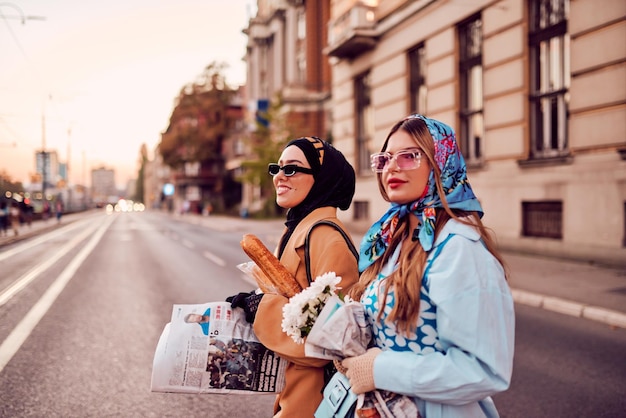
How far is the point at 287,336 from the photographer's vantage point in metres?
2.00

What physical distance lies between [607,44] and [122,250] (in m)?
16.2

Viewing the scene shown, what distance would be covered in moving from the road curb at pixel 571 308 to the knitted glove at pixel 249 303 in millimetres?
6706

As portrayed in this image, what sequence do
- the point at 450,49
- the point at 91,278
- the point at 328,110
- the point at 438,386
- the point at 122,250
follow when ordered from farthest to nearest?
the point at 328,110 < the point at 122,250 < the point at 450,49 < the point at 91,278 < the point at 438,386

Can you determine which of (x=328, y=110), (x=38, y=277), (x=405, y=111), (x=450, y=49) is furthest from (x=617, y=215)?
(x=328, y=110)

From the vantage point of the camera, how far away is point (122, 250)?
61.5 feet

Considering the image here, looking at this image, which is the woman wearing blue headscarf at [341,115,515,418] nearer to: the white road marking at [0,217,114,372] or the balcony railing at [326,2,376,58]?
the white road marking at [0,217,114,372]

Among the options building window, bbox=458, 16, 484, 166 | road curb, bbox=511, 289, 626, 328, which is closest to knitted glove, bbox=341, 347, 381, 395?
road curb, bbox=511, 289, 626, 328

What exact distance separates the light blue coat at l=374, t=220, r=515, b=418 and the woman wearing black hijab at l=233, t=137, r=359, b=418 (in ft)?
1.69

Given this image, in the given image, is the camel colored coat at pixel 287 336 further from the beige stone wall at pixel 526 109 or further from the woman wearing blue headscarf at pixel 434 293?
the beige stone wall at pixel 526 109

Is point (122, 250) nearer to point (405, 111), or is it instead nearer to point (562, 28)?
point (405, 111)

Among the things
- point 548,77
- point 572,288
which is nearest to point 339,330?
point 572,288

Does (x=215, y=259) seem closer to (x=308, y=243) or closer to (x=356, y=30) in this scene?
(x=356, y=30)

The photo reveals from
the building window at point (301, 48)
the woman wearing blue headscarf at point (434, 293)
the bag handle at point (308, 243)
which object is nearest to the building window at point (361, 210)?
the bag handle at point (308, 243)

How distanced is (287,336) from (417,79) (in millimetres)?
17845
